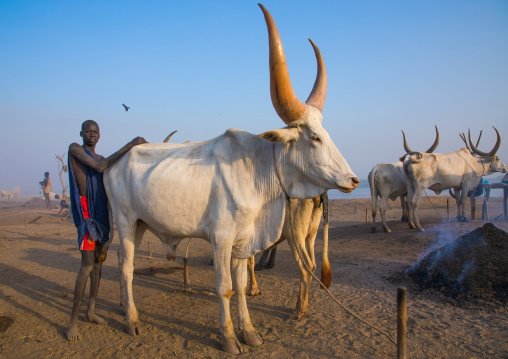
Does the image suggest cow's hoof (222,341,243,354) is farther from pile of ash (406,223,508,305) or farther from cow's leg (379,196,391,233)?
cow's leg (379,196,391,233)

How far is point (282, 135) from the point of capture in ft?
10.8

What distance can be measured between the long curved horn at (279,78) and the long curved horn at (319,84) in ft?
1.77

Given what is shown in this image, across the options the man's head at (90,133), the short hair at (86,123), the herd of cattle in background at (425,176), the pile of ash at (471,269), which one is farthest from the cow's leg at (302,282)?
the herd of cattle in background at (425,176)

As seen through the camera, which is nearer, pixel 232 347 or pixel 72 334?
pixel 232 347

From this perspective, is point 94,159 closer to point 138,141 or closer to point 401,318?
point 138,141

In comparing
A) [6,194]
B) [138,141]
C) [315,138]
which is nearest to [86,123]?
[138,141]

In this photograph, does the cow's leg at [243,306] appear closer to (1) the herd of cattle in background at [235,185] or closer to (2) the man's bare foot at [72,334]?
(1) the herd of cattle in background at [235,185]

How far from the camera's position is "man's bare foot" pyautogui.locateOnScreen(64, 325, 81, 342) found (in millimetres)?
3838

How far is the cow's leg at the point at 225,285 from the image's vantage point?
11.4 feet

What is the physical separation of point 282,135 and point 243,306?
1999mm

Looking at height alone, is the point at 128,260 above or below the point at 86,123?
below

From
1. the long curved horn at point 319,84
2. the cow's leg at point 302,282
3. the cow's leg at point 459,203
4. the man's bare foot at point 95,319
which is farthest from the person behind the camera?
the cow's leg at point 459,203

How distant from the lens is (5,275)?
657 centimetres

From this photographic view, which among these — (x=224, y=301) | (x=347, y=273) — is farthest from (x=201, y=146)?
(x=347, y=273)
